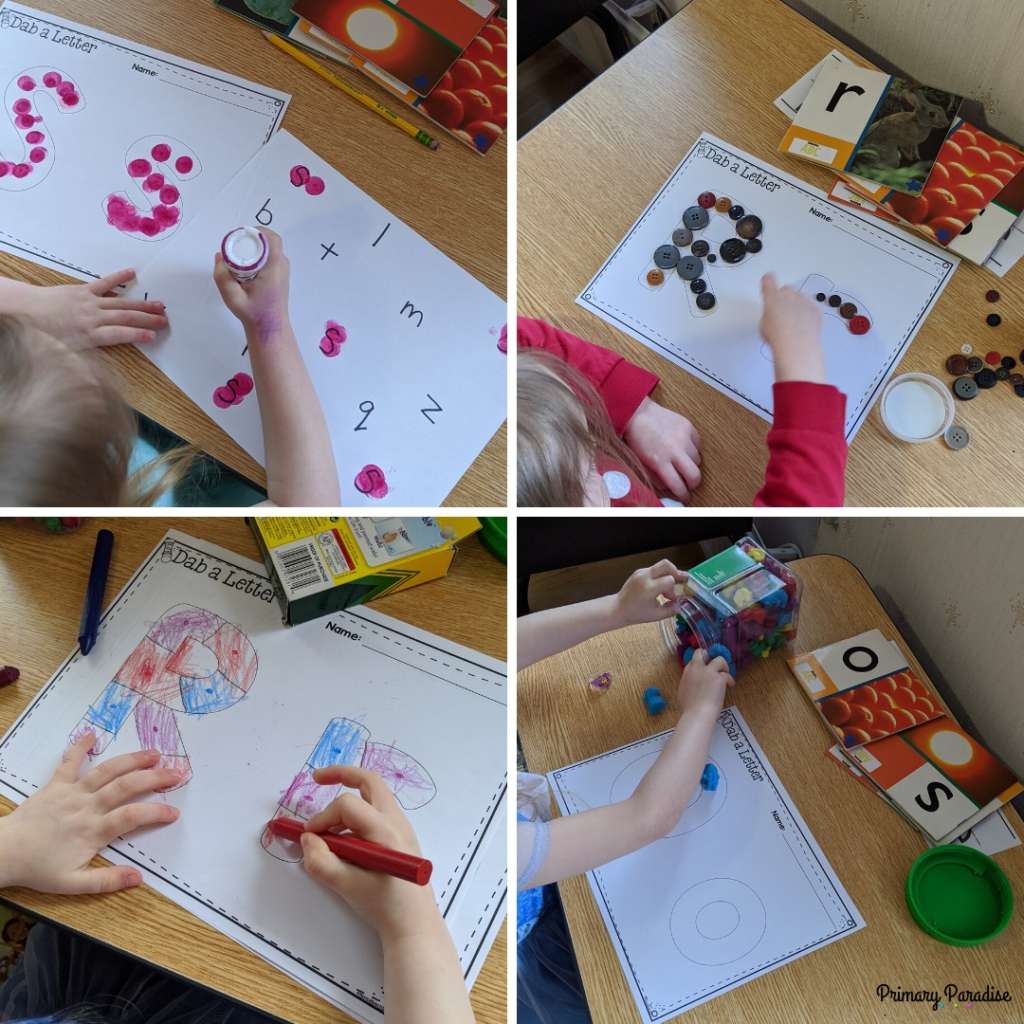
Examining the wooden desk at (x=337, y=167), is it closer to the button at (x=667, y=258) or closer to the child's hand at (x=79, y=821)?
the button at (x=667, y=258)

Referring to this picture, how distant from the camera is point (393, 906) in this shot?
69 centimetres

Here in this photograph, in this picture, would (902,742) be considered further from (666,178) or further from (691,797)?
(666,178)

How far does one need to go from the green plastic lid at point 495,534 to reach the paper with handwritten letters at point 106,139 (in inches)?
17.3

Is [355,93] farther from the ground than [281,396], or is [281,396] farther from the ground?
[355,93]

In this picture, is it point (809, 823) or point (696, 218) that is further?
point (696, 218)

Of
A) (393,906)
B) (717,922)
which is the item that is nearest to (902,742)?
(717,922)

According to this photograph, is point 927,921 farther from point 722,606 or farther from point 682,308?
point 682,308

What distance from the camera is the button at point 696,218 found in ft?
3.03

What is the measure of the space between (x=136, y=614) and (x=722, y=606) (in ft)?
1.89

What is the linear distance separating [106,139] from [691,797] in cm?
91

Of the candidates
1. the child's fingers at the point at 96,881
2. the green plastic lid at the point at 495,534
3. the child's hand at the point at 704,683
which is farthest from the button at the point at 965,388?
the child's fingers at the point at 96,881

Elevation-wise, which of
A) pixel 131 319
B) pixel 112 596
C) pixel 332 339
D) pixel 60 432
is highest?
pixel 332 339

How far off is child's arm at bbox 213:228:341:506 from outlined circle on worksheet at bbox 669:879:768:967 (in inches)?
19.5

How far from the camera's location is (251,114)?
0.94m
